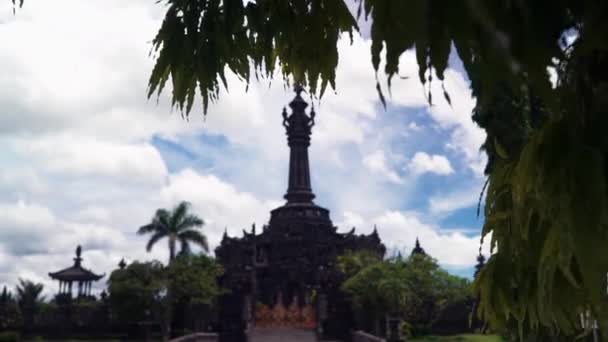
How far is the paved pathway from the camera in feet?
134

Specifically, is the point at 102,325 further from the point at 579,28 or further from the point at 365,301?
the point at 579,28

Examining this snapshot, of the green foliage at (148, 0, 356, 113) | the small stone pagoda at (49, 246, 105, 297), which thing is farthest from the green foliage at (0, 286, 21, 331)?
the green foliage at (148, 0, 356, 113)

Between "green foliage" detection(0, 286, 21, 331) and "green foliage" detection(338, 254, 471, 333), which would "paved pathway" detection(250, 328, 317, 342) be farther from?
"green foliage" detection(0, 286, 21, 331)

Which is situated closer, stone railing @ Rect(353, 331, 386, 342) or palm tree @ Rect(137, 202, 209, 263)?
stone railing @ Rect(353, 331, 386, 342)

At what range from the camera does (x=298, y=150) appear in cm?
6284

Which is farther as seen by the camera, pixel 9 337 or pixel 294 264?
pixel 294 264

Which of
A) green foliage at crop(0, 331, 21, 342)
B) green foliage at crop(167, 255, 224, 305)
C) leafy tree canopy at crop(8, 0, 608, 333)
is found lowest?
green foliage at crop(0, 331, 21, 342)

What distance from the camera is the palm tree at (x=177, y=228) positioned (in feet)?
154

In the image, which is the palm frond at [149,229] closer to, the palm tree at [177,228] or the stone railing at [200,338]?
the palm tree at [177,228]

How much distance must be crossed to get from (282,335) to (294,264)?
1213cm

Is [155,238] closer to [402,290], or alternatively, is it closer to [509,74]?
[402,290]

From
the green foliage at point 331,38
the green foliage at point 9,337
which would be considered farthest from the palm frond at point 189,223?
the green foliage at point 331,38

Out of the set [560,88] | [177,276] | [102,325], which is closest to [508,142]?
[560,88]

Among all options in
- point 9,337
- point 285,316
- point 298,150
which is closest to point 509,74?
point 9,337
